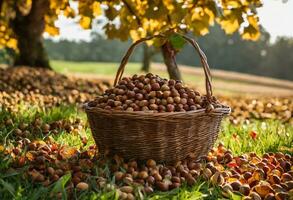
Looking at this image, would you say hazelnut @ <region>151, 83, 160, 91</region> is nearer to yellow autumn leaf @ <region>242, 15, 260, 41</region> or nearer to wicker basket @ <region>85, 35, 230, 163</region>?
wicker basket @ <region>85, 35, 230, 163</region>

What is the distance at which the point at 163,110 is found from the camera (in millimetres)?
3160

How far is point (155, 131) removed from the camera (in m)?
3.12

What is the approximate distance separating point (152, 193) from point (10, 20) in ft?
25.0

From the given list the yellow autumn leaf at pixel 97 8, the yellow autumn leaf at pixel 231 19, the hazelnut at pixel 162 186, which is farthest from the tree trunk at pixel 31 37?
the hazelnut at pixel 162 186

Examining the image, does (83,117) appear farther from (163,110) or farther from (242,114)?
(242,114)

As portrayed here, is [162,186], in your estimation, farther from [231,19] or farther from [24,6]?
[24,6]

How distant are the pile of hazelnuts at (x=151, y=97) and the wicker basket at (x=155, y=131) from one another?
0.08 metres

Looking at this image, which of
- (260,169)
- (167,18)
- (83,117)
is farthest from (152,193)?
(167,18)

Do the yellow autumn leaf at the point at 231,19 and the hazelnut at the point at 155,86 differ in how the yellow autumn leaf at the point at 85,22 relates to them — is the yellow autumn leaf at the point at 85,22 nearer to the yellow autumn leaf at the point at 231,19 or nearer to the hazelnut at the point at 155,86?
the yellow autumn leaf at the point at 231,19

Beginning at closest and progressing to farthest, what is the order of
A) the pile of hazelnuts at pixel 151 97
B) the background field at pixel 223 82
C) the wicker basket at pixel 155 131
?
the wicker basket at pixel 155 131 → the pile of hazelnuts at pixel 151 97 → the background field at pixel 223 82

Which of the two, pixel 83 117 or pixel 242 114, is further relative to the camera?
pixel 242 114

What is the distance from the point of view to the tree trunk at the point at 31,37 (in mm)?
9391

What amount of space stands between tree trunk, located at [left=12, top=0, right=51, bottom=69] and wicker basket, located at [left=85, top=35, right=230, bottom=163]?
6504 mm

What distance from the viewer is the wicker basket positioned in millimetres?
3082
